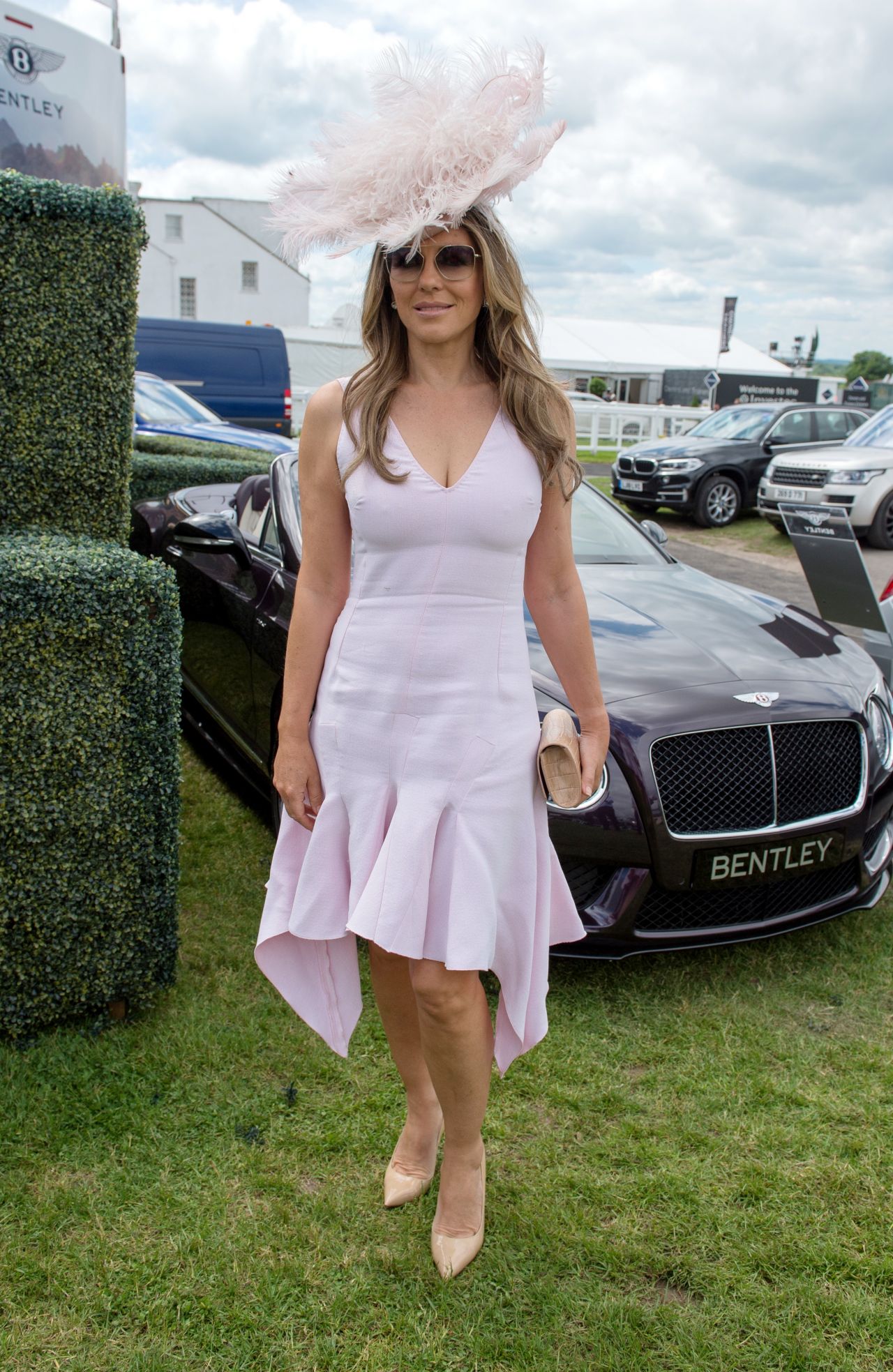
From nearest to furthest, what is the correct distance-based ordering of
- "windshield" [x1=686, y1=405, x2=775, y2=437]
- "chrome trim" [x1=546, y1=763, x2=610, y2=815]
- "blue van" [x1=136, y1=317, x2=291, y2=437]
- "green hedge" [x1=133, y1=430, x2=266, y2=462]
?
"chrome trim" [x1=546, y1=763, x2=610, y2=815], "green hedge" [x1=133, y1=430, x2=266, y2=462], "windshield" [x1=686, y1=405, x2=775, y2=437], "blue van" [x1=136, y1=317, x2=291, y2=437]

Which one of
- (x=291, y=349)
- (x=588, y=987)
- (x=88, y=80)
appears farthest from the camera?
(x=291, y=349)

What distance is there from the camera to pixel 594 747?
216cm

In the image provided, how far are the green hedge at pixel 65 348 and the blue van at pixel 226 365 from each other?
50.0ft

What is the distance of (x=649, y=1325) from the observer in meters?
2.06

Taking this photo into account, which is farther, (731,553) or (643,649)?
(731,553)

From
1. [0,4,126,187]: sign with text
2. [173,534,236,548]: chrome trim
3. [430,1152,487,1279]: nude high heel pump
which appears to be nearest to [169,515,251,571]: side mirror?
[173,534,236,548]: chrome trim

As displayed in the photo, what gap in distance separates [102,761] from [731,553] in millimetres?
11841

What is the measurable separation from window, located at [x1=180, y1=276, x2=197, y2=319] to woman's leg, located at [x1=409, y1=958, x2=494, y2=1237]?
50.4m

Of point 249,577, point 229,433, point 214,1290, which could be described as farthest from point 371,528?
point 229,433

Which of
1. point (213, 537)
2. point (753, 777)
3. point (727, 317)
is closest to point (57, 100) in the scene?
point (213, 537)

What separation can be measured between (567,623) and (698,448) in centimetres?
1363

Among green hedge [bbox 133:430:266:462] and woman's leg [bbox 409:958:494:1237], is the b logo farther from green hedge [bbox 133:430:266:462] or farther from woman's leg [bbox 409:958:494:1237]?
woman's leg [bbox 409:958:494:1237]

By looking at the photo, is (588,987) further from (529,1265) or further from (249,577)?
(249,577)

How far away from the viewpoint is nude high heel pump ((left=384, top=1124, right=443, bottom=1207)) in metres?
2.33
